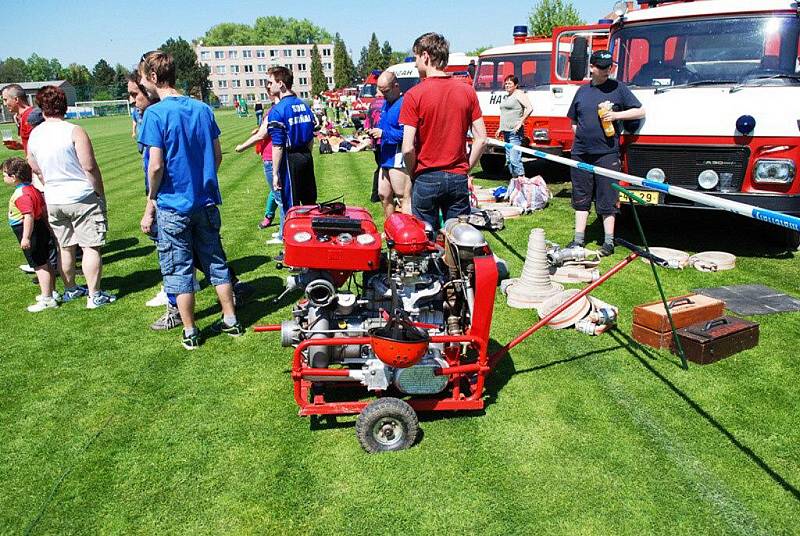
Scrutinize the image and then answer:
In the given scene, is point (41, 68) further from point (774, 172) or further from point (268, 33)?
point (774, 172)

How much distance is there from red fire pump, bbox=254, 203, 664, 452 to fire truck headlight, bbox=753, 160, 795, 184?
3.49 m

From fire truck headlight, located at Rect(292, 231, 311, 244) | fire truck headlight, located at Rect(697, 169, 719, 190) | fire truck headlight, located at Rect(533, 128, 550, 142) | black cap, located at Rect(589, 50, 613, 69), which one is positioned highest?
black cap, located at Rect(589, 50, 613, 69)

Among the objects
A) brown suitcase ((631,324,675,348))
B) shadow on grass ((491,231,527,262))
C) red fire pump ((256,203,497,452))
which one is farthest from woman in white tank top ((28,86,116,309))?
brown suitcase ((631,324,675,348))

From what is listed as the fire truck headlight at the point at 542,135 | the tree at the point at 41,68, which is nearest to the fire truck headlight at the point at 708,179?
the fire truck headlight at the point at 542,135

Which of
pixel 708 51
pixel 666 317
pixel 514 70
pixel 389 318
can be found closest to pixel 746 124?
pixel 708 51

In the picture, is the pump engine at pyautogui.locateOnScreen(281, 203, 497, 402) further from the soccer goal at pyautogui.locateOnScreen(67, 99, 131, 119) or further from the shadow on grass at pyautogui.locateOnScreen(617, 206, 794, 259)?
the soccer goal at pyautogui.locateOnScreen(67, 99, 131, 119)

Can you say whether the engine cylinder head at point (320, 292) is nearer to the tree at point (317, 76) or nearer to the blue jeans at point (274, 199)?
the blue jeans at point (274, 199)

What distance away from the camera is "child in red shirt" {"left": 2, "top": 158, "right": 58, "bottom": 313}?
19.3 feet

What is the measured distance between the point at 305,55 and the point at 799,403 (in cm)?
13275

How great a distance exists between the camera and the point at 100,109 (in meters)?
74.8

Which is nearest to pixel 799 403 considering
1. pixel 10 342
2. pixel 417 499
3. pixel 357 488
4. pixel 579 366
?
pixel 579 366

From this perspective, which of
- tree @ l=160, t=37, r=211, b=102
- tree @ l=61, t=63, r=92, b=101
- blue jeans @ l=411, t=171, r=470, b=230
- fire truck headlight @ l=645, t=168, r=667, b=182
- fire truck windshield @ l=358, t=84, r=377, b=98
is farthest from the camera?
tree @ l=61, t=63, r=92, b=101

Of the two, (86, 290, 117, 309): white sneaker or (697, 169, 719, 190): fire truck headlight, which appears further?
(697, 169, 719, 190): fire truck headlight

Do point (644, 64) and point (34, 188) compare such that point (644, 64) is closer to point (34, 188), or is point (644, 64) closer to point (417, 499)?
point (417, 499)
